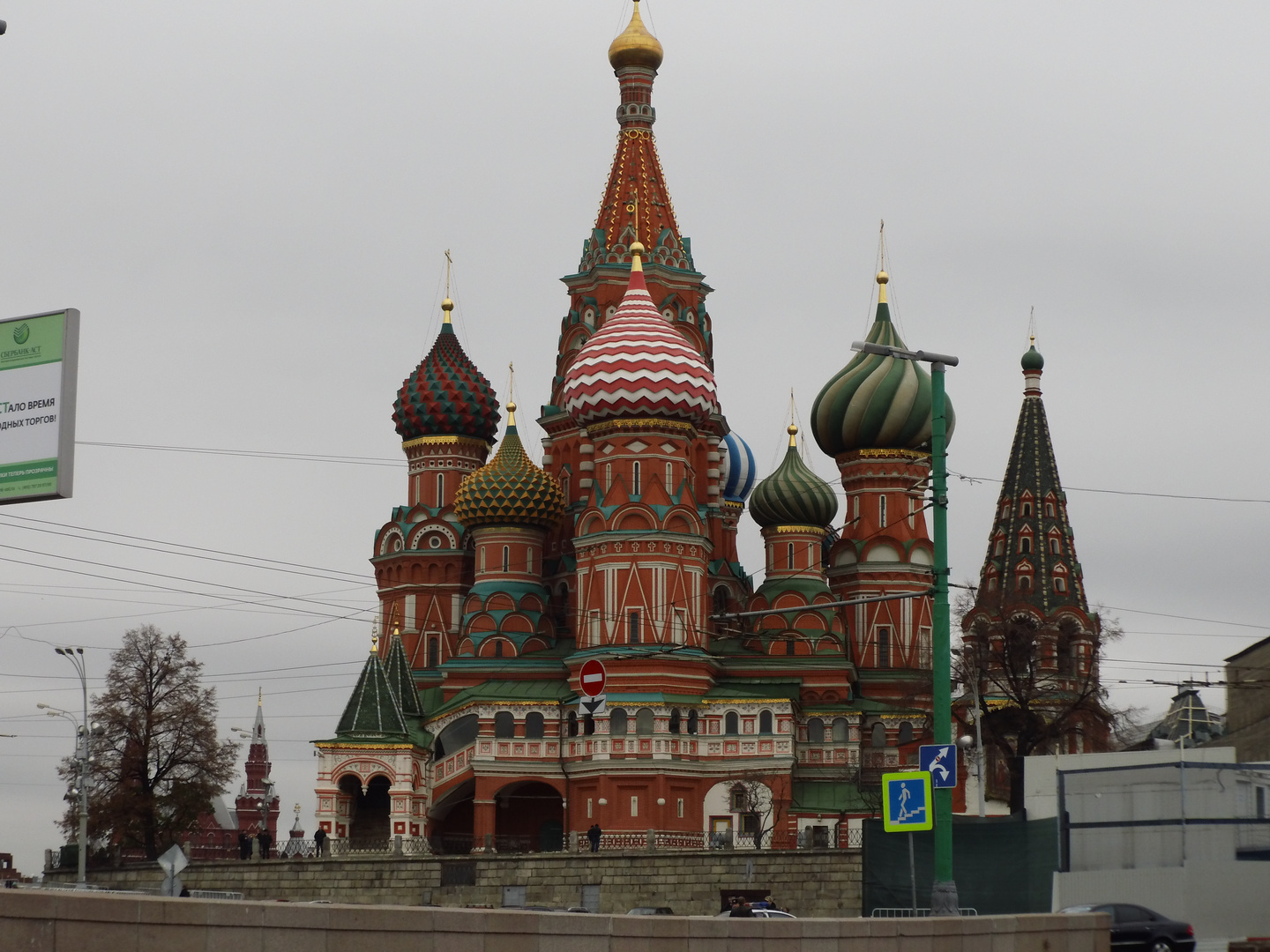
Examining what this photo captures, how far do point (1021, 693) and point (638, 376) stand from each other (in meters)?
14.0

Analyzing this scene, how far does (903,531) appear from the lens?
217 feet

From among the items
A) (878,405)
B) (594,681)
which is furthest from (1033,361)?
(594,681)

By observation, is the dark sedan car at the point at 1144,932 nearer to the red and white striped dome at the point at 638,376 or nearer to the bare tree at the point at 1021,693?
the bare tree at the point at 1021,693

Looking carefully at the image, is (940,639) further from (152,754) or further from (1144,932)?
(152,754)

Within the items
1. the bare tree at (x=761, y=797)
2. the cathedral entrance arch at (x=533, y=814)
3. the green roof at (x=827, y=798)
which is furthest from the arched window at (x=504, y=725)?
the green roof at (x=827, y=798)

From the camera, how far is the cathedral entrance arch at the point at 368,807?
57031 millimetres

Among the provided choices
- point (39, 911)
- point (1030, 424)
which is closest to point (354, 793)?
point (1030, 424)

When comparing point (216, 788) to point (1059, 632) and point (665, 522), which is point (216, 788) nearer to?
point (665, 522)

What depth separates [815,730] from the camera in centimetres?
5981

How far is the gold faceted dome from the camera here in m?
66.7

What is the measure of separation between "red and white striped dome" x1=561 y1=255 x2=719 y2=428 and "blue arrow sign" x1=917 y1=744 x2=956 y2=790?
32714 millimetres

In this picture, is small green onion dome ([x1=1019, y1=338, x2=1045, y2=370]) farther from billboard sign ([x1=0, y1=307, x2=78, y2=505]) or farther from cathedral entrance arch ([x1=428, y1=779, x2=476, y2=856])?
billboard sign ([x1=0, y1=307, x2=78, y2=505])

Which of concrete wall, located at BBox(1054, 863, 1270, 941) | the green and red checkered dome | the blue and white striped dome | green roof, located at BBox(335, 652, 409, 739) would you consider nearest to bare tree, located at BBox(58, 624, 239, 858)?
green roof, located at BBox(335, 652, 409, 739)

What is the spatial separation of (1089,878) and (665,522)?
78.4ft
